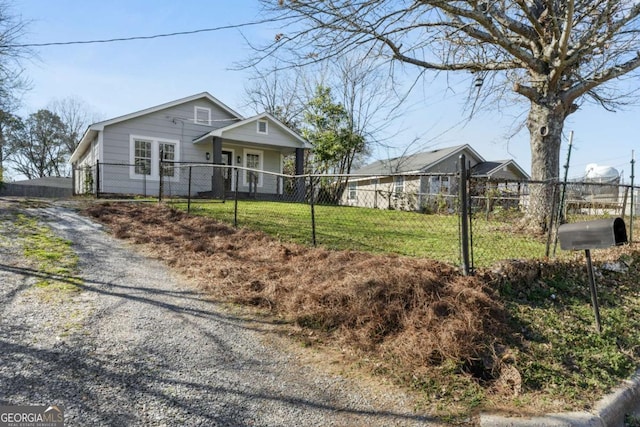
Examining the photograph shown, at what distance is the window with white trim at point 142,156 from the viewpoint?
47.0 ft

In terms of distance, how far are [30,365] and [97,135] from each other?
14256 millimetres

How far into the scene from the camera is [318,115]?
21.9 metres

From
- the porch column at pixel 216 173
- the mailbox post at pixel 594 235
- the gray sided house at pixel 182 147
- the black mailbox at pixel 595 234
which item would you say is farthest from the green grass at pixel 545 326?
the porch column at pixel 216 173

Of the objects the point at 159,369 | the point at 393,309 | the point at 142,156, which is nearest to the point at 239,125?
the point at 142,156

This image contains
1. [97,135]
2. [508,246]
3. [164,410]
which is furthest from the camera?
[97,135]

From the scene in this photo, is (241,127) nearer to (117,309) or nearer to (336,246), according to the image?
(336,246)

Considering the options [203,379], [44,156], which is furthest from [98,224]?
[44,156]

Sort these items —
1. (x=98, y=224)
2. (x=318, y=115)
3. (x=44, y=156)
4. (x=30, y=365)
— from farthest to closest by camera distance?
1. (x=44, y=156)
2. (x=318, y=115)
3. (x=98, y=224)
4. (x=30, y=365)

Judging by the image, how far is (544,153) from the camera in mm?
7926

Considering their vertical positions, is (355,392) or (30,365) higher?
(30,365)

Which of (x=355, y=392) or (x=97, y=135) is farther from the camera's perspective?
(x=97, y=135)

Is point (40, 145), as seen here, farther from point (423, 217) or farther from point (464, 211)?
point (464, 211)

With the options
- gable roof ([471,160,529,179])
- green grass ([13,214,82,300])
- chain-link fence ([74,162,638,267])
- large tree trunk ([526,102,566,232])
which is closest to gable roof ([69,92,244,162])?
chain-link fence ([74,162,638,267])

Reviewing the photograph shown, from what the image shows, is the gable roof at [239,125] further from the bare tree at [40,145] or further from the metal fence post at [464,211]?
the bare tree at [40,145]
